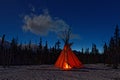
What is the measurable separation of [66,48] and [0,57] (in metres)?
28.0

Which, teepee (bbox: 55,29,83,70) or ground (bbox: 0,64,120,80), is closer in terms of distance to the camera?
ground (bbox: 0,64,120,80)

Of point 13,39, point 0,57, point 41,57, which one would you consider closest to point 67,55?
point 0,57

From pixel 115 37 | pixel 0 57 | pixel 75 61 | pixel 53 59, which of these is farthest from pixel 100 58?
pixel 75 61

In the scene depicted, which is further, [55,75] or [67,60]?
[67,60]

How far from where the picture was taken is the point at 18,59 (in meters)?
66.1

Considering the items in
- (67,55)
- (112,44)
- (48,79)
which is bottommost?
(48,79)

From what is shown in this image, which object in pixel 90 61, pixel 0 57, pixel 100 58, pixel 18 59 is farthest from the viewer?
pixel 100 58

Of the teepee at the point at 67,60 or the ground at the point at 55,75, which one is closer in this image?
the ground at the point at 55,75

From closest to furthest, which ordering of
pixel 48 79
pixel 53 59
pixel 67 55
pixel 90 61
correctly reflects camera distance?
pixel 48 79 < pixel 67 55 < pixel 53 59 < pixel 90 61

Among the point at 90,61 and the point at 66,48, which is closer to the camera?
the point at 66,48

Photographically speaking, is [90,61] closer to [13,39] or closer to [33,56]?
[33,56]

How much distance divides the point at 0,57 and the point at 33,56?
12.7m

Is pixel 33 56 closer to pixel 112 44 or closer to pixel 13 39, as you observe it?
pixel 13 39

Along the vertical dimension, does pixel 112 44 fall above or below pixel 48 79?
above
